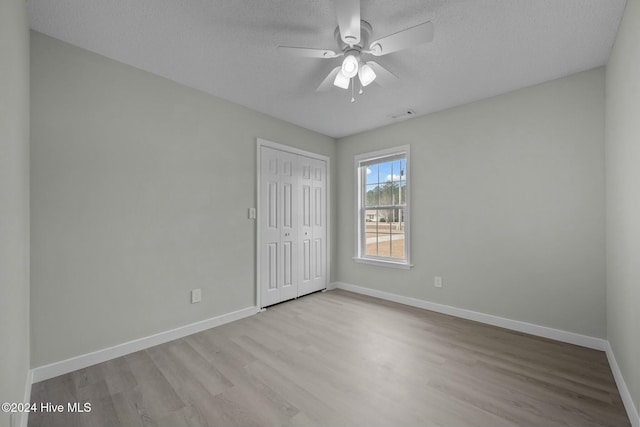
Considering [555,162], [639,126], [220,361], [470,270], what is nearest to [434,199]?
[470,270]

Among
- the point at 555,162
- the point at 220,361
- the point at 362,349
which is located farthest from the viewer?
the point at 555,162

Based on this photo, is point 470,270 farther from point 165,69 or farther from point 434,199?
point 165,69

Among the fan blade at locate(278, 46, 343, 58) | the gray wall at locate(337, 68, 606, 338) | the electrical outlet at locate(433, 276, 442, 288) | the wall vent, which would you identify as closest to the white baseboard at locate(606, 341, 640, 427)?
the gray wall at locate(337, 68, 606, 338)

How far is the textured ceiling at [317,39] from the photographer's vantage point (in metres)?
1.77

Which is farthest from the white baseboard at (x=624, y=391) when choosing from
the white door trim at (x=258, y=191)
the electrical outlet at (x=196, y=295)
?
the electrical outlet at (x=196, y=295)

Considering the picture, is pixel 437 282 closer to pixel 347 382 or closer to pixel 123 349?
pixel 347 382

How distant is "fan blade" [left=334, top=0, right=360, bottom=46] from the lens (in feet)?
5.03

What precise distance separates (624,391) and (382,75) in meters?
2.86

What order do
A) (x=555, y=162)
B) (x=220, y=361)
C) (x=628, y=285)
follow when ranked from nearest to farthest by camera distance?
(x=628, y=285)
(x=220, y=361)
(x=555, y=162)

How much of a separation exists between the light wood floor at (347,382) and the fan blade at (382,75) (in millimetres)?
2358

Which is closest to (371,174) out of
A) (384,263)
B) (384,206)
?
(384,206)

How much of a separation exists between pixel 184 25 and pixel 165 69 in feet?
2.40

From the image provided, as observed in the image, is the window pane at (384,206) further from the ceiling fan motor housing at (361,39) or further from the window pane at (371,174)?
the ceiling fan motor housing at (361,39)

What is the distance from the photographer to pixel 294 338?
270 cm
